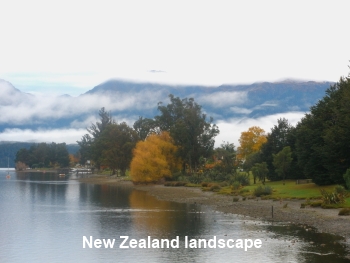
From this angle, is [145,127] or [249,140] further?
[145,127]

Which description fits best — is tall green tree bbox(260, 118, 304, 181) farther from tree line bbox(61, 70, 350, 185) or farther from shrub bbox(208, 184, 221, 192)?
shrub bbox(208, 184, 221, 192)

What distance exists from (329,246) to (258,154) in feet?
221

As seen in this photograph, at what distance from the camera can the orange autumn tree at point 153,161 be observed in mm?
111938

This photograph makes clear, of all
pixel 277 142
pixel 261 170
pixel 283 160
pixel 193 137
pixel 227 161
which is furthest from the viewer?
pixel 193 137

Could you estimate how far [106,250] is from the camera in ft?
113

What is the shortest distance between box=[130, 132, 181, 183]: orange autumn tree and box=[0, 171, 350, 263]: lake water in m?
49.9

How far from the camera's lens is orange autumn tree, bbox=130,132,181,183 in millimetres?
111938

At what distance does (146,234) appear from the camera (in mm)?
40031

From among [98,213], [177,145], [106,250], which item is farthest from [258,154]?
[106,250]

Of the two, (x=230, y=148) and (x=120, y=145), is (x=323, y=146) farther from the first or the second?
(x=120, y=145)

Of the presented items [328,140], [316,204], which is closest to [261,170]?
[328,140]

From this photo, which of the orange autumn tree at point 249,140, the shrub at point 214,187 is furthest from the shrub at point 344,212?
the orange autumn tree at point 249,140

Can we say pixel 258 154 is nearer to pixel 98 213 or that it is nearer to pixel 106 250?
pixel 98 213

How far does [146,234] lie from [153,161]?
71.8 metres
